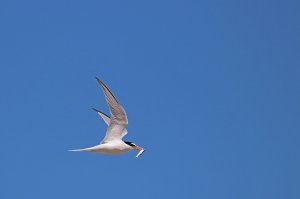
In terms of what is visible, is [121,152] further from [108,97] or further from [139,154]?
[108,97]

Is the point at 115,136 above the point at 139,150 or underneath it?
underneath

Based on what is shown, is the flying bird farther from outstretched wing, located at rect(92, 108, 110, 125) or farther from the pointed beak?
outstretched wing, located at rect(92, 108, 110, 125)

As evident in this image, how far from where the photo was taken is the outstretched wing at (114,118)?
83.0 ft

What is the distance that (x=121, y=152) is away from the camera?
27.8m

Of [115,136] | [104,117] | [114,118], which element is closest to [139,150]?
[115,136]

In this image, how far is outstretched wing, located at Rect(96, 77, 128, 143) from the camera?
25.3 meters

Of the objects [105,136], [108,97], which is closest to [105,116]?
[105,136]

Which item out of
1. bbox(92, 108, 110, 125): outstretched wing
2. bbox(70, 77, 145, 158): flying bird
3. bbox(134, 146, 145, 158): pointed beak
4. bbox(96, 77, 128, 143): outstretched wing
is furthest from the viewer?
bbox(92, 108, 110, 125): outstretched wing

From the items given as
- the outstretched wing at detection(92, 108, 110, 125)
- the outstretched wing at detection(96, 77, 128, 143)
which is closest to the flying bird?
the outstretched wing at detection(96, 77, 128, 143)

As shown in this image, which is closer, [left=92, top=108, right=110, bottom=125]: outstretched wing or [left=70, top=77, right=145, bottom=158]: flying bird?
[left=70, top=77, right=145, bottom=158]: flying bird

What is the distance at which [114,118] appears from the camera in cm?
2683

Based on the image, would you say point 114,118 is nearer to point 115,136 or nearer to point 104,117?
point 115,136

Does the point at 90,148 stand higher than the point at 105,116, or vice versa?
the point at 105,116

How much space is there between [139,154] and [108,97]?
3774mm
